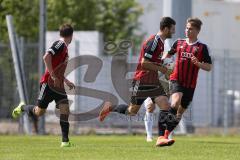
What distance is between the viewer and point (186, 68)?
1462cm

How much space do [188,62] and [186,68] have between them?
0.38 feet

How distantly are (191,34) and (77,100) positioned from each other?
925 cm

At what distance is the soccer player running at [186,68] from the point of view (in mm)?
14273

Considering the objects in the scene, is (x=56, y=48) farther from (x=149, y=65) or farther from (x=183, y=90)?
(x=183, y=90)

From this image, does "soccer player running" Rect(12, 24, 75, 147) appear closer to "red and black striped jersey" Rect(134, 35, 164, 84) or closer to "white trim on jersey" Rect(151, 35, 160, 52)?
"red and black striped jersey" Rect(134, 35, 164, 84)

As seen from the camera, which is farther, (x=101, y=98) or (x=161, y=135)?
(x=101, y=98)

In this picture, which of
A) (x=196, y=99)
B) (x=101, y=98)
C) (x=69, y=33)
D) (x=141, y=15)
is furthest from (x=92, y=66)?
(x=141, y=15)

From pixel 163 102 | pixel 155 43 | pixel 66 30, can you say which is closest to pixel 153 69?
pixel 155 43

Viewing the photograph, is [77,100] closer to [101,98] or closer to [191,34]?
[101,98]

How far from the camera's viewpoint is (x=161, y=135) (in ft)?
47.0

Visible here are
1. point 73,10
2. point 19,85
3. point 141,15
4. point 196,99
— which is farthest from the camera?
point 141,15

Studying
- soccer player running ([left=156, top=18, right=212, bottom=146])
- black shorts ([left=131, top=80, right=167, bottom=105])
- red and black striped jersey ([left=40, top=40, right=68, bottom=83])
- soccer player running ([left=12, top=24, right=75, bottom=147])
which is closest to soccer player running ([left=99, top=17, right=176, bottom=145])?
black shorts ([left=131, top=80, right=167, bottom=105])

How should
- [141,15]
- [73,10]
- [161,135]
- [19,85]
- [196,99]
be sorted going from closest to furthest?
[161,135]
[19,85]
[196,99]
[73,10]
[141,15]

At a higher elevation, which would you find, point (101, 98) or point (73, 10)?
point (73, 10)
